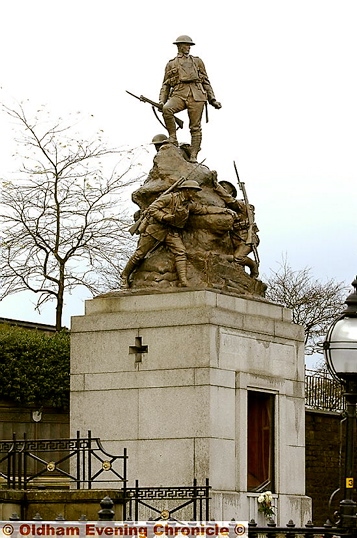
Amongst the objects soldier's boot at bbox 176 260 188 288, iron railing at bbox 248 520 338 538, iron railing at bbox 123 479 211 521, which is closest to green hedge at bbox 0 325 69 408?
soldier's boot at bbox 176 260 188 288

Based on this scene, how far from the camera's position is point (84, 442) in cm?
1859

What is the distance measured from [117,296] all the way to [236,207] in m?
2.33

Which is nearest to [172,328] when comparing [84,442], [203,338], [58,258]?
[203,338]

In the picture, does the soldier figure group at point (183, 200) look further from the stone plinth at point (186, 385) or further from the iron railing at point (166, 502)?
the iron railing at point (166, 502)

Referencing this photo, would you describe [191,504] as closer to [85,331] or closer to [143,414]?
[143,414]

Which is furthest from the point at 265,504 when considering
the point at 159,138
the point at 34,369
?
the point at 34,369

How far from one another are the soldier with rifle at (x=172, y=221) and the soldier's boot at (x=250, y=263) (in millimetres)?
853

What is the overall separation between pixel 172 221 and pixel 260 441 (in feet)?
11.0

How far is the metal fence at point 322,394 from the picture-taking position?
35.3 metres

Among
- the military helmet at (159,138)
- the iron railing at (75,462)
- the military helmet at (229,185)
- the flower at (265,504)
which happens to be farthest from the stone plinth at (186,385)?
the military helmet at (159,138)

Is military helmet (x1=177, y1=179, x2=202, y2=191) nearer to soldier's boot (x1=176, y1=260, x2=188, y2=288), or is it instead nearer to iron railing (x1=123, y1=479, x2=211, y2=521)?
soldier's boot (x1=176, y1=260, x2=188, y2=288)

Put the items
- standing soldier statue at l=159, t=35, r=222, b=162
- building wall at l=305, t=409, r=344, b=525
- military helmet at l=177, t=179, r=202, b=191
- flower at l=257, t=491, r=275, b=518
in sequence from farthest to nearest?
building wall at l=305, t=409, r=344, b=525 < standing soldier statue at l=159, t=35, r=222, b=162 < military helmet at l=177, t=179, r=202, b=191 < flower at l=257, t=491, r=275, b=518

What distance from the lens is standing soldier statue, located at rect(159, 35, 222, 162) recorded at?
21.3m

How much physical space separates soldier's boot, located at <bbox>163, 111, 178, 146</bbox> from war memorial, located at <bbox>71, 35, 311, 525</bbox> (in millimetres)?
36
